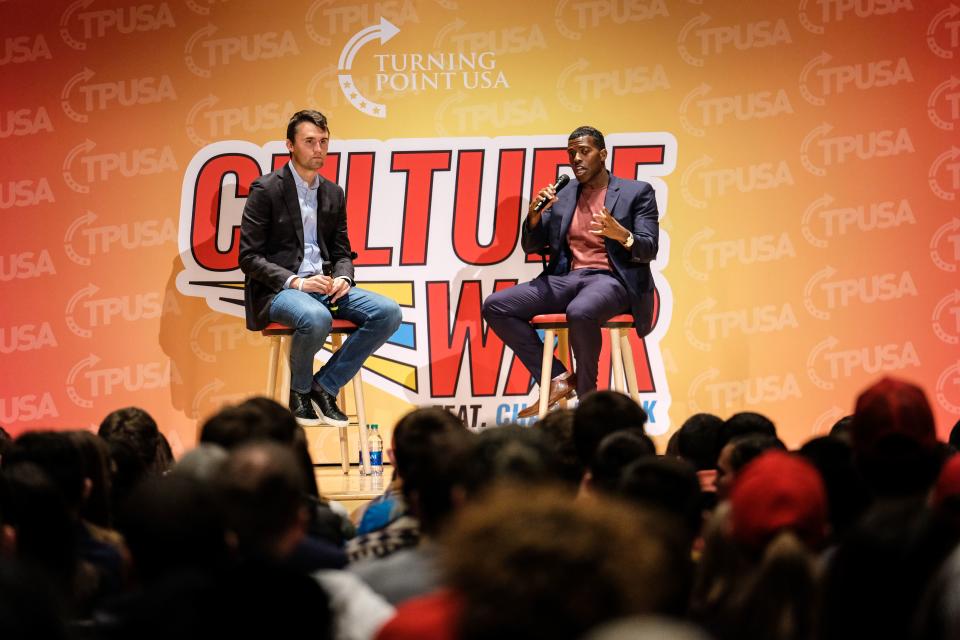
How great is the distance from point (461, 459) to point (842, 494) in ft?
2.85

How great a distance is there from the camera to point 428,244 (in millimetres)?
5617

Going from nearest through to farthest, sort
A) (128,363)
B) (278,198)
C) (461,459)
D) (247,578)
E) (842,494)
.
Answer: (247,578) < (461,459) < (842,494) < (278,198) < (128,363)

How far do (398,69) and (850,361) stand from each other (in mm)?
2636

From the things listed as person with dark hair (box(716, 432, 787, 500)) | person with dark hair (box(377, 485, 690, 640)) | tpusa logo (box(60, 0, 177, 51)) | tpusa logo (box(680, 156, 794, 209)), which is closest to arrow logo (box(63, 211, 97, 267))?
tpusa logo (box(60, 0, 177, 51))

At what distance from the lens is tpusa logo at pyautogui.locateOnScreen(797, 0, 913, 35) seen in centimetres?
570

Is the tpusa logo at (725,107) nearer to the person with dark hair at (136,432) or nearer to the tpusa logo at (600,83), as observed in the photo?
the tpusa logo at (600,83)

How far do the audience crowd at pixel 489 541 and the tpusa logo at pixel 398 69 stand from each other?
123 inches

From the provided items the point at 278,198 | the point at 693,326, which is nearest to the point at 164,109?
the point at 278,198

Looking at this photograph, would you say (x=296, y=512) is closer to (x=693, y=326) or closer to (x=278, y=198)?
(x=278, y=198)

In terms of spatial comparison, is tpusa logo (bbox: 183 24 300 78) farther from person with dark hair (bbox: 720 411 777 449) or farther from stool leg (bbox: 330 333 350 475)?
person with dark hair (bbox: 720 411 777 449)

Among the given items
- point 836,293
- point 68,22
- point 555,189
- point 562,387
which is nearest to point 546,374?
point 562,387

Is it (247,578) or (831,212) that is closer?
(247,578)

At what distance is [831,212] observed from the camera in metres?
5.67

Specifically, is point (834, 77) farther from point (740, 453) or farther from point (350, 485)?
point (740, 453)
